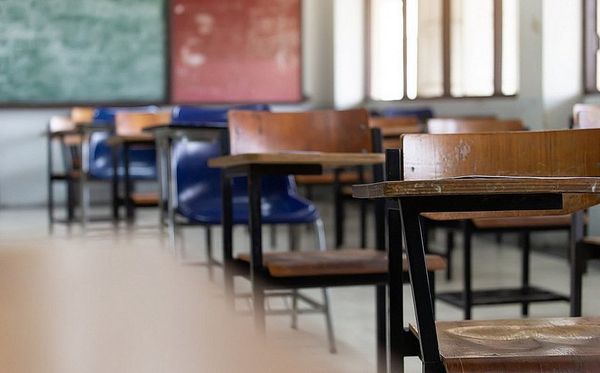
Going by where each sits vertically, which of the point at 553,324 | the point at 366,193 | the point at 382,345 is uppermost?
the point at 366,193

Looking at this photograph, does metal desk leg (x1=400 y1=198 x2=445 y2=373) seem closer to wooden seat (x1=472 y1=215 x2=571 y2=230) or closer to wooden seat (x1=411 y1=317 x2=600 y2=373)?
wooden seat (x1=411 y1=317 x2=600 y2=373)

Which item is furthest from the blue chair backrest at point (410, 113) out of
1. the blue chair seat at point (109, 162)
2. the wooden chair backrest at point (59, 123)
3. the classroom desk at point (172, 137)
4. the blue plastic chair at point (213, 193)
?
the blue plastic chair at point (213, 193)

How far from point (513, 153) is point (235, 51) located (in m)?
7.78

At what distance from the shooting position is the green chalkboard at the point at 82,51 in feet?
29.6

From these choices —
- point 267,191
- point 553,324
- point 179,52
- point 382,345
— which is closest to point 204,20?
point 179,52

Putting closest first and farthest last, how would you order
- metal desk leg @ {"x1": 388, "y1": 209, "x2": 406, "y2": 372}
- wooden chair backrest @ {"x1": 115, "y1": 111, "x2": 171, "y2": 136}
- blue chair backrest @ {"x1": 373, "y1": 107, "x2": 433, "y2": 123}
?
metal desk leg @ {"x1": 388, "y1": 209, "x2": 406, "y2": 372} → wooden chair backrest @ {"x1": 115, "y1": 111, "x2": 171, "y2": 136} → blue chair backrest @ {"x1": 373, "y1": 107, "x2": 433, "y2": 123}

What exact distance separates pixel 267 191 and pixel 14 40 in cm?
599

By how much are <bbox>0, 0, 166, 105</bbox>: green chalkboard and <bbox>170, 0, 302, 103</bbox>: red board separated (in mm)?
207

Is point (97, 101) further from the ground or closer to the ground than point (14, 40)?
closer to the ground

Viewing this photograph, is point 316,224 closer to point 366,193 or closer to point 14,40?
point 366,193

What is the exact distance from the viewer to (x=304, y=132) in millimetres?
2908

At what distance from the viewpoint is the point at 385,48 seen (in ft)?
28.1

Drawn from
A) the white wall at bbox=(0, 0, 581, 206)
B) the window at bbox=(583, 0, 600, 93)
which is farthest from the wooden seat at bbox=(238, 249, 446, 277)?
the white wall at bbox=(0, 0, 581, 206)

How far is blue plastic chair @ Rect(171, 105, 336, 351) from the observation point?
3.58 metres
